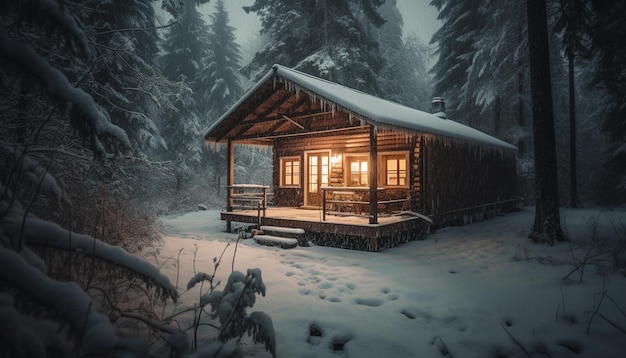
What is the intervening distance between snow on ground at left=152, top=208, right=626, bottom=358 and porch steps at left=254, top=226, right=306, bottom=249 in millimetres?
581

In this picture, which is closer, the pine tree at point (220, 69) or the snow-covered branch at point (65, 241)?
the snow-covered branch at point (65, 241)

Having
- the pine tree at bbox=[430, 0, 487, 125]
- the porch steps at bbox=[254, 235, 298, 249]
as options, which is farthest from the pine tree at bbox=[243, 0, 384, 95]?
the porch steps at bbox=[254, 235, 298, 249]

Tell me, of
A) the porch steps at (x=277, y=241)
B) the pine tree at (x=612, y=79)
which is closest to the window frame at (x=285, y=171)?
the porch steps at (x=277, y=241)

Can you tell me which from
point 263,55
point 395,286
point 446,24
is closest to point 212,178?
point 263,55

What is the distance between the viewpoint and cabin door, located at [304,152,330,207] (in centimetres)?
1340

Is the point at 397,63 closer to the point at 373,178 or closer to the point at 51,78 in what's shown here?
the point at 373,178

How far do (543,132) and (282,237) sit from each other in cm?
738

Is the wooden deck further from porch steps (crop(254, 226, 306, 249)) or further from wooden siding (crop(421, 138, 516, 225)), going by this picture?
wooden siding (crop(421, 138, 516, 225))

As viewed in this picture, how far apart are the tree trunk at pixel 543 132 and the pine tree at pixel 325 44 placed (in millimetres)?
12039

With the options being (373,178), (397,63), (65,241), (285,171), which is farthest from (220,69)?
(65,241)

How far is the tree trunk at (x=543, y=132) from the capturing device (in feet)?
26.6

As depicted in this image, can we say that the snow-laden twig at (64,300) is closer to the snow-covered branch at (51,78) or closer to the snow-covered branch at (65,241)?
the snow-covered branch at (65,241)

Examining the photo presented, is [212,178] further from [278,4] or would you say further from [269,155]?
[278,4]

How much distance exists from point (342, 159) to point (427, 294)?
26.4 feet
